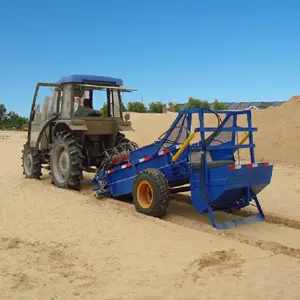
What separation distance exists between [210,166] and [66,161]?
383cm

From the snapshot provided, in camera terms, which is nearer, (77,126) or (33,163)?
(77,126)

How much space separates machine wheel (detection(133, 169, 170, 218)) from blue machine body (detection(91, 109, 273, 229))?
28 cm

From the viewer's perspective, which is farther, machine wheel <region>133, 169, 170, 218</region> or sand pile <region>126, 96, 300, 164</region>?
sand pile <region>126, 96, 300, 164</region>

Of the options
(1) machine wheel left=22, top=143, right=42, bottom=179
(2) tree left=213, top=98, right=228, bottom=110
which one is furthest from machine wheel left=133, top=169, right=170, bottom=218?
(2) tree left=213, top=98, right=228, bottom=110

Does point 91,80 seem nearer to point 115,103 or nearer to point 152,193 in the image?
point 115,103

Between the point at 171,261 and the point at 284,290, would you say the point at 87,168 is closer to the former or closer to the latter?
the point at 171,261

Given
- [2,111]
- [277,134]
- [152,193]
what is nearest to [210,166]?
[152,193]

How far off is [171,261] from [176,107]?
4197cm

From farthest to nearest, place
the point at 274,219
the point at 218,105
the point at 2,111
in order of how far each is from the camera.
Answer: the point at 2,111 < the point at 218,105 < the point at 274,219

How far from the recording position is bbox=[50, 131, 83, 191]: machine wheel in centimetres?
893

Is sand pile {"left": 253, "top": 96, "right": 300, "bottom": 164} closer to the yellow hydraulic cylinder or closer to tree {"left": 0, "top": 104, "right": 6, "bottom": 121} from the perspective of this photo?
the yellow hydraulic cylinder

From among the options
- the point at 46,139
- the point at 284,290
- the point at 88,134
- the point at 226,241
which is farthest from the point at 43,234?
the point at 46,139

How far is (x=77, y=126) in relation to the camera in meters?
8.91

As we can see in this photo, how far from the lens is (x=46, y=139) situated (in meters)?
10.3
